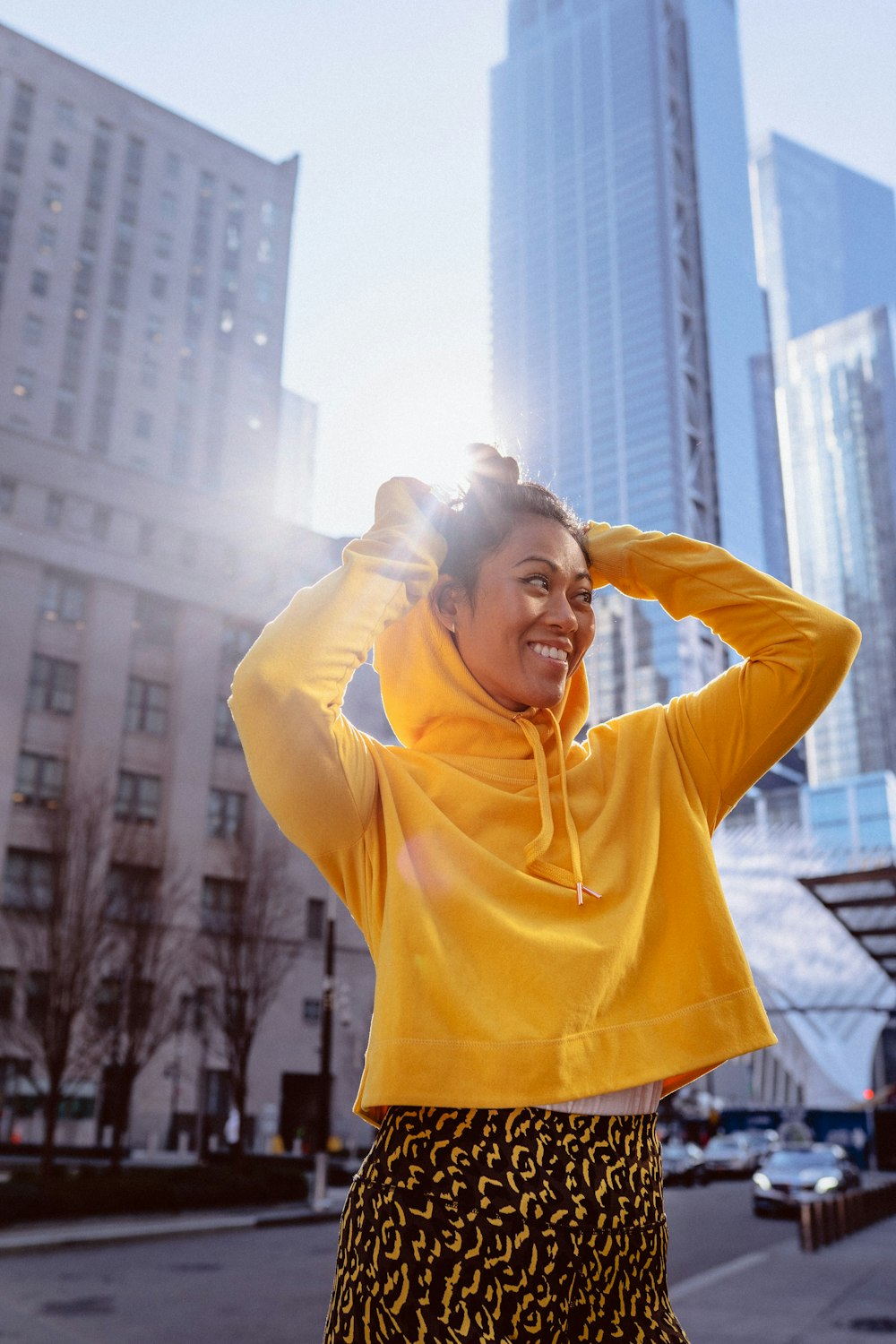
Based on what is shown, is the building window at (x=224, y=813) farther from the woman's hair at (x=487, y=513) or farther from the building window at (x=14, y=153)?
the woman's hair at (x=487, y=513)

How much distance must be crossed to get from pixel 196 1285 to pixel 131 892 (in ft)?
61.1

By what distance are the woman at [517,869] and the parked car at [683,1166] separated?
1191 inches

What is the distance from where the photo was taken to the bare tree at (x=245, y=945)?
26375 millimetres

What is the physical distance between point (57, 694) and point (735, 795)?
1494 inches

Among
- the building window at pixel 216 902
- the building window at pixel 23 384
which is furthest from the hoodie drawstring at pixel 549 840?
the building window at pixel 23 384

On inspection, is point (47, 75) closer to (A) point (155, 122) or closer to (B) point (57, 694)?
(A) point (155, 122)

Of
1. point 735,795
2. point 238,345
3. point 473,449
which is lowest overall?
point 735,795

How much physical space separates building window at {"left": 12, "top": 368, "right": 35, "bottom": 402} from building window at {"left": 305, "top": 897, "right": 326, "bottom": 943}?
25.8 meters

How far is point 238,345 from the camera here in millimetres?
54750

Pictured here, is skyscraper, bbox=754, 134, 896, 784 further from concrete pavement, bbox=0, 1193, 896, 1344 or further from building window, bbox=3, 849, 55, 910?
concrete pavement, bbox=0, 1193, 896, 1344

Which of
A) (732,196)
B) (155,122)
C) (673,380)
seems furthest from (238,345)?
(732,196)

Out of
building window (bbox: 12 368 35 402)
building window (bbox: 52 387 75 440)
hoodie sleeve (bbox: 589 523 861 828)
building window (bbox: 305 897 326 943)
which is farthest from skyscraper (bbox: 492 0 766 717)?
hoodie sleeve (bbox: 589 523 861 828)

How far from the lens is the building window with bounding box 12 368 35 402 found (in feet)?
155

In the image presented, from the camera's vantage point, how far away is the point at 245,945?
95.9 feet
